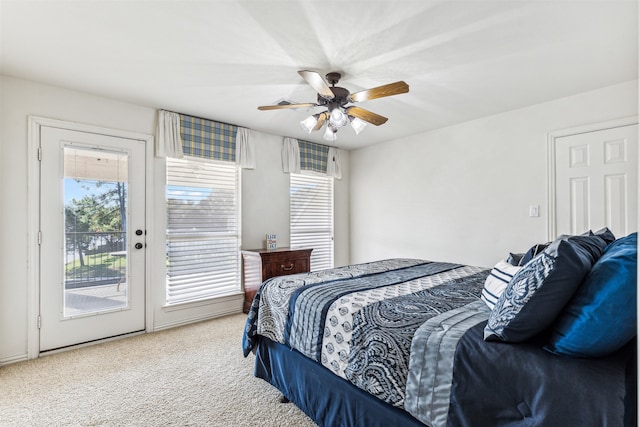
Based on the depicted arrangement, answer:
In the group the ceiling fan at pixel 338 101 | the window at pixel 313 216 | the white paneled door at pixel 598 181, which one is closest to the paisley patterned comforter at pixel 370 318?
the ceiling fan at pixel 338 101

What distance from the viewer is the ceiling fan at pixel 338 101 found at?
2.15 metres

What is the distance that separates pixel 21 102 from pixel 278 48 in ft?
7.76

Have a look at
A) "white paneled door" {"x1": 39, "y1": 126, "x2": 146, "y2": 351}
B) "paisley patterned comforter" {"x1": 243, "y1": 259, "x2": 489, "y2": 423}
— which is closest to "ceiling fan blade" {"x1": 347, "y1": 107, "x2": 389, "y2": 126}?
"paisley patterned comforter" {"x1": 243, "y1": 259, "x2": 489, "y2": 423}

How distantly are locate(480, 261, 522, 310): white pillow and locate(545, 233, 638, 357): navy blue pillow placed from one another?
1.54ft

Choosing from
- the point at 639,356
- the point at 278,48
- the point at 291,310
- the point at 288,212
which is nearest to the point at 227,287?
the point at 288,212

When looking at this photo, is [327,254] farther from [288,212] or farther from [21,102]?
[21,102]

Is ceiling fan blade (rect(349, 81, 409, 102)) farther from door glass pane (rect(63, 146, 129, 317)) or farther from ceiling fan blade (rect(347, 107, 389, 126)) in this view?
door glass pane (rect(63, 146, 129, 317))

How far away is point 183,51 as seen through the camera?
2.25 metres

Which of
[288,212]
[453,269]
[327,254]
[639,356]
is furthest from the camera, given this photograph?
[327,254]

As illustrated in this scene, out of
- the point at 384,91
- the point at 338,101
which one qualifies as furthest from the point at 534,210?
the point at 338,101

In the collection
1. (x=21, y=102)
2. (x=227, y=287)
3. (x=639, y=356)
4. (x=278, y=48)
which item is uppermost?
(x=278, y=48)

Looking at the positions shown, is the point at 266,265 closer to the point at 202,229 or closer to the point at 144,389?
the point at 202,229

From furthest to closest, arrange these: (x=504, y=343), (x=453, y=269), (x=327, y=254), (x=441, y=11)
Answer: (x=327, y=254) < (x=453, y=269) < (x=441, y=11) < (x=504, y=343)

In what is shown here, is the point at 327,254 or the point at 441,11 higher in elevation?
the point at 441,11
